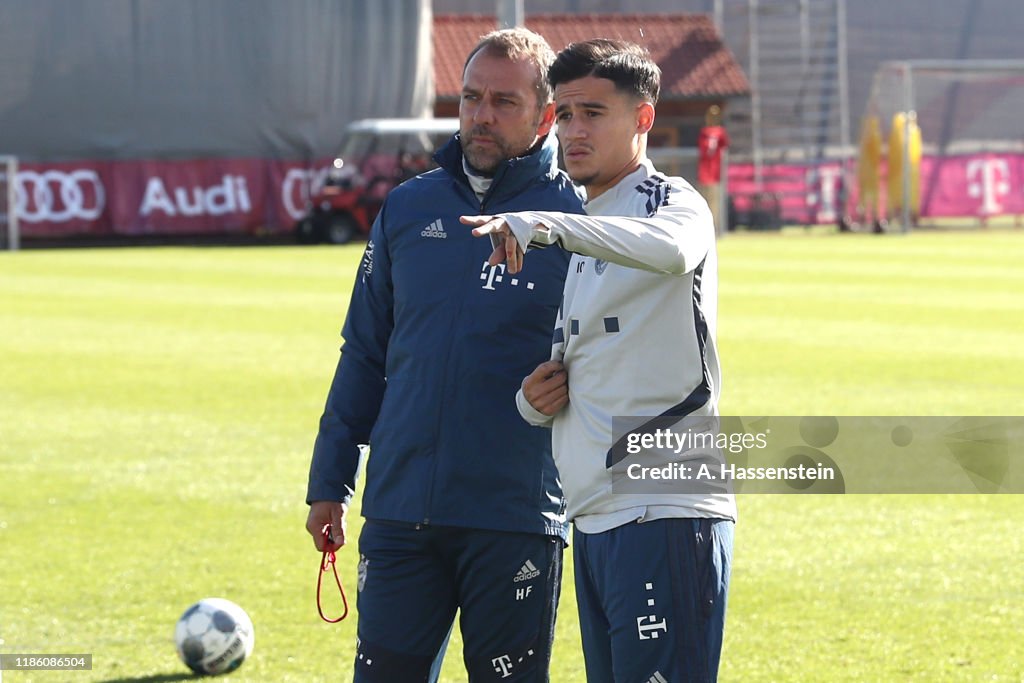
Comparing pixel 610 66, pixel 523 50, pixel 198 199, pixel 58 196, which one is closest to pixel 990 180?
pixel 198 199

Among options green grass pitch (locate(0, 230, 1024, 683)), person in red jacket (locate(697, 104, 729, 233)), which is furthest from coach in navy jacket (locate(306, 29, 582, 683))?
person in red jacket (locate(697, 104, 729, 233))

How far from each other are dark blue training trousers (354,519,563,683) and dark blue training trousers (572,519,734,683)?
555mm

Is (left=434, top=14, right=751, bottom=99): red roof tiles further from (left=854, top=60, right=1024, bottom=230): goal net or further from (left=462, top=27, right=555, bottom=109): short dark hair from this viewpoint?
(left=462, top=27, right=555, bottom=109): short dark hair

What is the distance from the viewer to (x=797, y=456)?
4512mm

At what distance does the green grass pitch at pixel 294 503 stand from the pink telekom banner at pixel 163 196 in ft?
51.3

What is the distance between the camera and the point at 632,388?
3.38m

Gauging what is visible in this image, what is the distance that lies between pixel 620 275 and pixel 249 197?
3374cm

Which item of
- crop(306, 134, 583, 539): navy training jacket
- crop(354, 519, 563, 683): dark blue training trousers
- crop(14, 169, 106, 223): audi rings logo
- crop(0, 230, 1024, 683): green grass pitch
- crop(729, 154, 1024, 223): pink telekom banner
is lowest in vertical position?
crop(729, 154, 1024, 223): pink telekom banner

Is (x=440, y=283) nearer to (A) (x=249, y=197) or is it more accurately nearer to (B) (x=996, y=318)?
(B) (x=996, y=318)

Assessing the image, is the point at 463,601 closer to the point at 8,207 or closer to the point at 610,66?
the point at 610,66

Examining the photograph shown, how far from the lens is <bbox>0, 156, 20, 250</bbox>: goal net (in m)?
32.8

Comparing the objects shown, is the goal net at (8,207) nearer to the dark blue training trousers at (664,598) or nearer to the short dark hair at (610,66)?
the short dark hair at (610,66)

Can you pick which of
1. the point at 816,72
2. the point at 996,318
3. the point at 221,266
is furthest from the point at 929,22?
the point at 996,318

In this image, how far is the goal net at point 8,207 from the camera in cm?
3284
